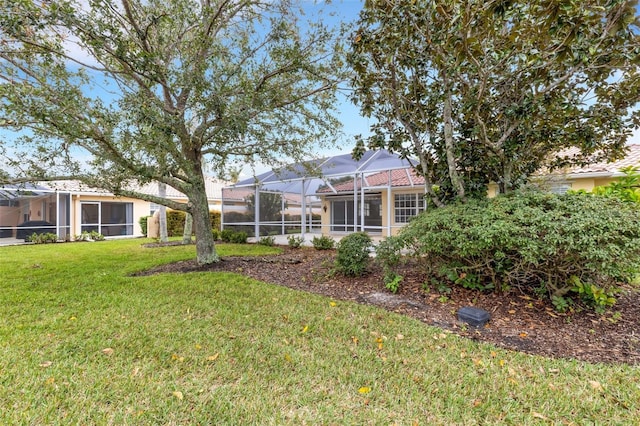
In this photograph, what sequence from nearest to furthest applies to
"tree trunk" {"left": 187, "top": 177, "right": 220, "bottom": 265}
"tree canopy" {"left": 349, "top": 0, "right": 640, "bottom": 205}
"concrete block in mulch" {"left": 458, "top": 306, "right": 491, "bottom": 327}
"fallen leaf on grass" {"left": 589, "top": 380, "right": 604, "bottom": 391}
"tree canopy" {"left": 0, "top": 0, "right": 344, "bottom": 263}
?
"fallen leaf on grass" {"left": 589, "top": 380, "right": 604, "bottom": 391}, "tree canopy" {"left": 349, "top": 0, "right": 640, "bottom": 205}, "concrete block in mulch" {"left": 458, "top": 306, "right": 491, "bottom": 327}, "tree canopy" {"left": 0, "top": 0, "right": 344, "bottom": 263}, "tree trunk" {"left": 187, "top": 177, "right": 220, "bottom": 265}

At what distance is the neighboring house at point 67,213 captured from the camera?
605 inches

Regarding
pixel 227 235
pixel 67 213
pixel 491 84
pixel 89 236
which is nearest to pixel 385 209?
pixel 227 235

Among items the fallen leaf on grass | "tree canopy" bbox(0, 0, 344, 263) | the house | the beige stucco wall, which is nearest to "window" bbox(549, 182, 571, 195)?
the house

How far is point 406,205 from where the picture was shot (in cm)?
1492

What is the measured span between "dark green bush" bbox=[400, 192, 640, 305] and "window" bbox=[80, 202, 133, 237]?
18.7 meters

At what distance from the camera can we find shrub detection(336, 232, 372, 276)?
629 centimetres

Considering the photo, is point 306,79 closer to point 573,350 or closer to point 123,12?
point 123,12

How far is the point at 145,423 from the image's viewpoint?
7.34ft

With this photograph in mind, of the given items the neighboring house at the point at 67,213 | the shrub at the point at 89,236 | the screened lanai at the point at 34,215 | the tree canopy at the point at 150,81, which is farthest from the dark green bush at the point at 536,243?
the screened lanai at the point at 34,215

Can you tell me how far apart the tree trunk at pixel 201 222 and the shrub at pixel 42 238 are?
12.5 meters

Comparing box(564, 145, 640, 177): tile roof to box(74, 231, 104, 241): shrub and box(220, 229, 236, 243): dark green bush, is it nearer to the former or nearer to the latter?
box(220, 229, 236, 243): dark green bush

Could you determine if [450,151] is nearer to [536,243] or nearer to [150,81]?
[536,243]

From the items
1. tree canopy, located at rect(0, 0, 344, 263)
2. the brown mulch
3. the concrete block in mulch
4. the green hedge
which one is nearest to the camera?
the brown mulch

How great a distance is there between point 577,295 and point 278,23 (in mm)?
7447
